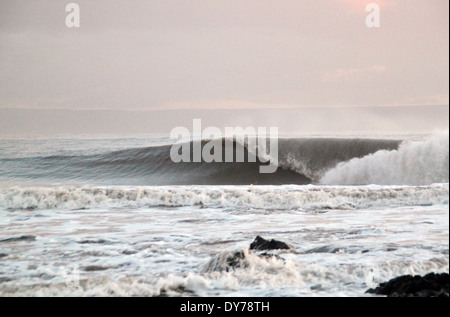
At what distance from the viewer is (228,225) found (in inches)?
308

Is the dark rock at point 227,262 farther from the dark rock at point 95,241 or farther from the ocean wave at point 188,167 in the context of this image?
the ocean wave at point 188,167

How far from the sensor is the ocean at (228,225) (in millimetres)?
4559

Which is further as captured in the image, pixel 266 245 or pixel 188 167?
pixel 188 167

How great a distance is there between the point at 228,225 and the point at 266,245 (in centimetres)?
229

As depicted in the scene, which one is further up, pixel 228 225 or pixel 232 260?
pixel 232 260

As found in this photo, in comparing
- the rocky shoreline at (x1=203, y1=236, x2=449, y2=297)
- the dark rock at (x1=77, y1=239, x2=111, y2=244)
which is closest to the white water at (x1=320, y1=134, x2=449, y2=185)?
the dark rock at (x1=77, y1=239, x2=111, y2=244)

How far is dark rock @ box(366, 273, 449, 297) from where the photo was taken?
12.5ft

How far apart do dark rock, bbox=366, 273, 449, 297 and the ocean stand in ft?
0.82

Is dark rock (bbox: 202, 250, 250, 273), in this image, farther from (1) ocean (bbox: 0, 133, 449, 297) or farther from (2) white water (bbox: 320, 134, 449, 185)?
(2) white water (bbox: 320, 134, 449, 185)

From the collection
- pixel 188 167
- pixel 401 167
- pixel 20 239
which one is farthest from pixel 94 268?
pixel 188 167

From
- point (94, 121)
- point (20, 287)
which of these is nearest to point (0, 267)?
point (20, 287)

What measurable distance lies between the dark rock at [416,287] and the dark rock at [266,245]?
165 centimetres

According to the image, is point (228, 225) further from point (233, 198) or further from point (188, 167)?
point (188, 167)
